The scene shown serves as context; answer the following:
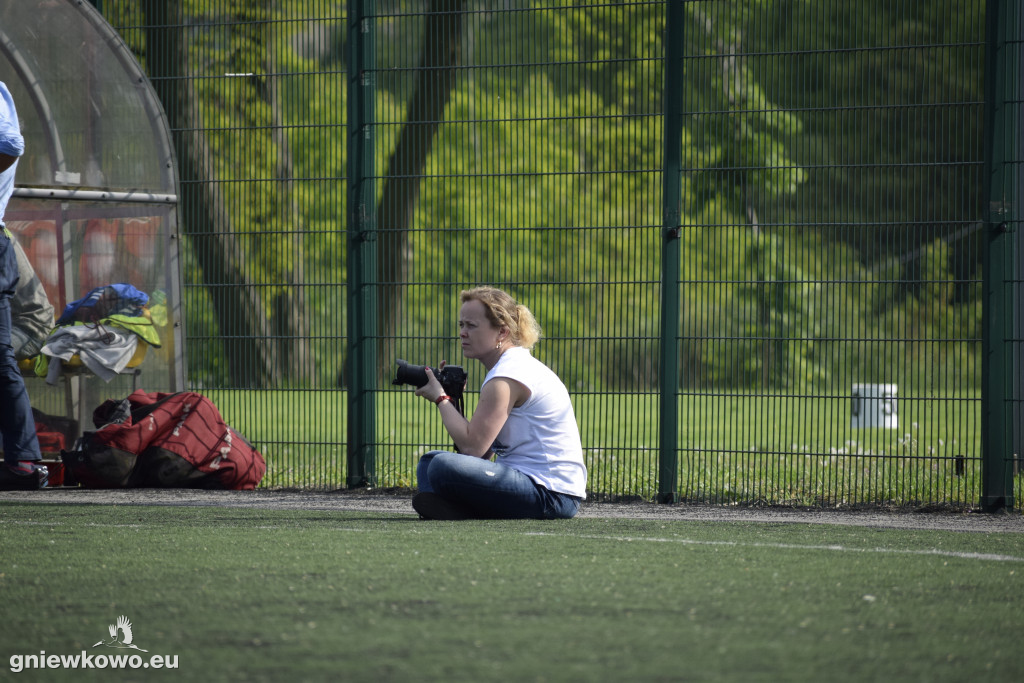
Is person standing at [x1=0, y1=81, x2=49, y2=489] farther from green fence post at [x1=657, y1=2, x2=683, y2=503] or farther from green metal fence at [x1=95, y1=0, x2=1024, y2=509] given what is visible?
green fence post at [x1=657, y1=2, x2=683, y2=503]

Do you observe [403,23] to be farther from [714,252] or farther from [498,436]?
[498,436]

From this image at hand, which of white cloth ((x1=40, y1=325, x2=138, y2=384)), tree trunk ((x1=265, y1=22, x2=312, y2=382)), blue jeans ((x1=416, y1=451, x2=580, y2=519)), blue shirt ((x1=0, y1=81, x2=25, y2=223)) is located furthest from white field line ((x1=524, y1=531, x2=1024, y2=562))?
white cloth ((x1=40, y1=325, x2=138, y2=384))

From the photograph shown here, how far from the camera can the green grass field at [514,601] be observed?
3.13 meters

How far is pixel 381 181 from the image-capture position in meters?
8.03

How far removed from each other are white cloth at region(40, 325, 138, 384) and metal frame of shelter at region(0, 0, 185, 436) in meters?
0.18

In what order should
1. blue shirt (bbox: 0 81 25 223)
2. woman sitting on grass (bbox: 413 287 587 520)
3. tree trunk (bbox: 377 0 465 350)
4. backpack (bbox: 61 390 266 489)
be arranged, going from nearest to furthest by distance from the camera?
woman sitting on grass (bbox: 413 287 587 520)
blue shirt (bbox: 0 81 25 223)
backpack (bbox: 61 390 266 489)
tree trunk (bbox: 377 0 465 350)

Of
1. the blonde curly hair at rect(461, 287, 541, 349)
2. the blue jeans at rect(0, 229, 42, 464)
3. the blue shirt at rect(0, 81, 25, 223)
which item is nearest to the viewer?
the blonde curly hair at rect(461, 287, 541, 349)

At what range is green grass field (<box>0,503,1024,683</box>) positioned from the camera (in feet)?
10.3

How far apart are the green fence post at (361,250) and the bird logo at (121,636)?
13.3 feet

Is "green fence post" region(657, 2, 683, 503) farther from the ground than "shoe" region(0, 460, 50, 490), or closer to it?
farther from the ground

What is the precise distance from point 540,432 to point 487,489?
35 cm

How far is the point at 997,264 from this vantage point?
260 inches

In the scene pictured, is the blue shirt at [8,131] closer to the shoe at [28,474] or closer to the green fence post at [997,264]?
the shoe at [28,474]

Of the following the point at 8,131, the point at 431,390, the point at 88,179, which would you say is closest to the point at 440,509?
the point at 431,390
